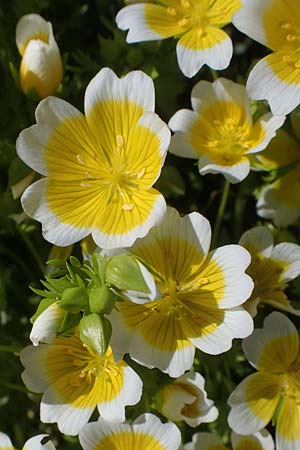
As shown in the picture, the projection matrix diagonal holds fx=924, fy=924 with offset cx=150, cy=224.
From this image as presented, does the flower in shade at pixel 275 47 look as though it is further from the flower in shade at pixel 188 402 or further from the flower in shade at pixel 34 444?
the flower in shade at pixel 34 444

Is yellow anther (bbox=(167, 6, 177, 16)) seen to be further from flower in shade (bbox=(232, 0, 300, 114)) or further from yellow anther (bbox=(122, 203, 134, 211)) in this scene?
yellow anther (bbox=(122, 203, 134, 211))

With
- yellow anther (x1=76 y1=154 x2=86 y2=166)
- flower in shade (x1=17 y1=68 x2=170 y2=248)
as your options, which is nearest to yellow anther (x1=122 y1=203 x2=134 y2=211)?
flower in shade (x1=17 y1=68 x2=170 y2=248)

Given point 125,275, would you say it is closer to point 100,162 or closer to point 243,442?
point 100,162

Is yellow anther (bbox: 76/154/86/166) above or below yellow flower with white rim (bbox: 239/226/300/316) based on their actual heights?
above

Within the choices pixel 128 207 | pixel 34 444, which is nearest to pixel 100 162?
pixel 128 207

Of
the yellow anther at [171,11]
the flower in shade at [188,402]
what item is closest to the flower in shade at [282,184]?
the yellow anther at [171,11]

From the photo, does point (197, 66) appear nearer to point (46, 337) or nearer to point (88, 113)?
point (88, 113)
